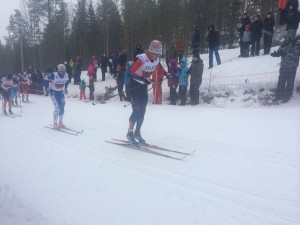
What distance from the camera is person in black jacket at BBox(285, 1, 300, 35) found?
9.94 m

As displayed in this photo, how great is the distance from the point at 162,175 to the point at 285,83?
7.23 metres

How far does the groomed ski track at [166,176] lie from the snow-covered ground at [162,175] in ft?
0.05

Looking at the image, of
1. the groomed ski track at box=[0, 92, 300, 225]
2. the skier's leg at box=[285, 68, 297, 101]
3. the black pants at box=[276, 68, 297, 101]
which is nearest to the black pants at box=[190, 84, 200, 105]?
the black pants at box=[276, 68, 297, 101]

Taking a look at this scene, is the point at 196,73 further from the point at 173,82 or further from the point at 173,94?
the point at 173,94

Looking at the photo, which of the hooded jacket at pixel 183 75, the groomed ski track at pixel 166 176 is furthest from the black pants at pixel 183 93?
the groomed ski track at pixel 166 176

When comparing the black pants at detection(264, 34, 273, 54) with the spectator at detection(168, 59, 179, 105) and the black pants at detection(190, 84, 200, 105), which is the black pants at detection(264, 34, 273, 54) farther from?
the spectator at detection(168, 59, 179, 105)

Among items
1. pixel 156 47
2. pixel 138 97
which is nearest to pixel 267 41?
pixel 156 47

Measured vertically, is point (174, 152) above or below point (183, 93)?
below

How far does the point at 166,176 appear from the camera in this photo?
4844 millimetres

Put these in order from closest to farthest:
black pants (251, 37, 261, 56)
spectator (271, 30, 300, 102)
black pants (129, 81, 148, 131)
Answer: black pants (129, 81, 148, 131), spectator (271, 30, 300, 102), black pants (251, 37, 261, 56)

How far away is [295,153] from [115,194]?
3.66 meters

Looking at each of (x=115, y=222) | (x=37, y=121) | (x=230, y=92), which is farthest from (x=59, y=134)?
(x=230, y=92)

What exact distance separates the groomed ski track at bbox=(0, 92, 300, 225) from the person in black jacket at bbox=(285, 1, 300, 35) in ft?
12.0

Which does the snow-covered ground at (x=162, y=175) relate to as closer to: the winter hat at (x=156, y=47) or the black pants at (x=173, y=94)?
the winter hat at (x=156, y=47)
